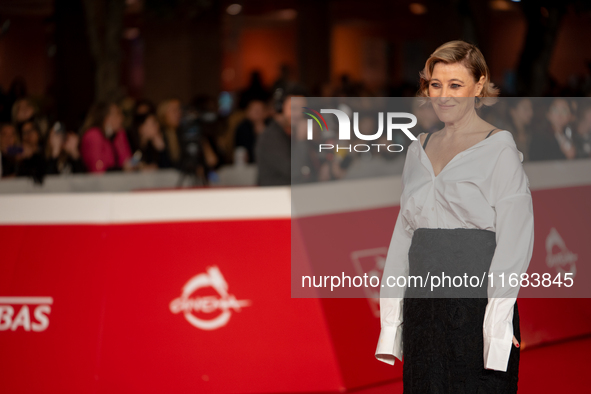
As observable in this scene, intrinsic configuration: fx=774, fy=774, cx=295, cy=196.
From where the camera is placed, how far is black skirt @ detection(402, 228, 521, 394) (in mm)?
2689

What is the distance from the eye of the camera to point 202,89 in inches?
787

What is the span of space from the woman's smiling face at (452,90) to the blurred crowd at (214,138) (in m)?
0.30

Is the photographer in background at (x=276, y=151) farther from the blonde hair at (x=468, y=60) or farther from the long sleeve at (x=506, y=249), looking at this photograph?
the long sleeve at (x=506, y=249)

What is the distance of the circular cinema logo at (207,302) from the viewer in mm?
4820

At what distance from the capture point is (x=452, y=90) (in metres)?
2.65

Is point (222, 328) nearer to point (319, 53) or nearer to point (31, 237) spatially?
point (31, 237)

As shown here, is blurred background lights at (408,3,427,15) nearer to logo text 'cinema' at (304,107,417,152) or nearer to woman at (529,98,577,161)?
woman at (529,98,577,161)

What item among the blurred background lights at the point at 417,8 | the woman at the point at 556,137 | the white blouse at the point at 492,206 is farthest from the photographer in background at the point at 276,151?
the blurred background lights at the point at 417,8

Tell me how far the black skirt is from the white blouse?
2.5 inches

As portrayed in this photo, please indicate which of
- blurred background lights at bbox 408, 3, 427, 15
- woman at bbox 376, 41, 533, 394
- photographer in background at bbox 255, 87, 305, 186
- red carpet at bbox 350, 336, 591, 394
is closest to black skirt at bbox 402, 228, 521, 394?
woman at bbox 376, 41, 533, 394

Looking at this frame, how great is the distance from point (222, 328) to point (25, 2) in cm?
2296

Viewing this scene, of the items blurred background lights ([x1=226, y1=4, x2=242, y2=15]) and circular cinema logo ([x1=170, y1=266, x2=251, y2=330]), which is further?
blurred background lights ([x1=226, y1=4, x2=242, y2=15])

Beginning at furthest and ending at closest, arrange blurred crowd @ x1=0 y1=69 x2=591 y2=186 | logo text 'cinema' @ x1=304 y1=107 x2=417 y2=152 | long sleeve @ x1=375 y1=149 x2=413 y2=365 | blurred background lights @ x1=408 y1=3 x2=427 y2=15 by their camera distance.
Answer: blurred background lights @ x1=408 y1=3 x2=427 y2=15
blurred crowd @ x1=0 y1=69 x2=591 y2=186
logo text 'cinema' @ x1=304 y1=107 x2=417 y2=152
long sleeve @ x1=375 y1=149 x2=413 y2=365

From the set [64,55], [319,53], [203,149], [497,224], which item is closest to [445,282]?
[497,224]
